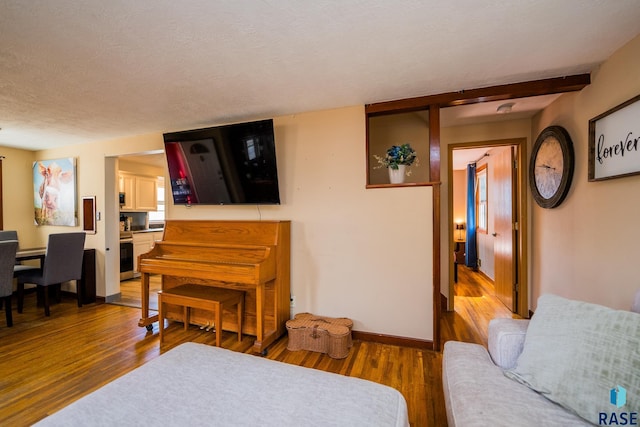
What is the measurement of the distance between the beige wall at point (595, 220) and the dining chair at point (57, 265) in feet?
17.0

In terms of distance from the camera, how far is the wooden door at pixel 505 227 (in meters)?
3.17

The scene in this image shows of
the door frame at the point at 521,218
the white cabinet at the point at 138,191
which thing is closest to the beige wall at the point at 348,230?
the door frame at the point at 521,218

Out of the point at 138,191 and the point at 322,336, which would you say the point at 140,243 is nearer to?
the point at 138,191

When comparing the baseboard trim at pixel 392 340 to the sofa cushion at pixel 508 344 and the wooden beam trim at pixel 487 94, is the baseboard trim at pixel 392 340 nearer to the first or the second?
the sofa cushion at pixel 508 344

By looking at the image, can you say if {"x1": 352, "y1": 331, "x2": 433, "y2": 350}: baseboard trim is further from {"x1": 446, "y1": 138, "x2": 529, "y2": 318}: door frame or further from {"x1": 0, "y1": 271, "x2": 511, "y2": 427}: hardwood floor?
{"x1": 446, "y1": 138, "x2": 529, "y2": 318}: door frame

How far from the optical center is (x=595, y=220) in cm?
192

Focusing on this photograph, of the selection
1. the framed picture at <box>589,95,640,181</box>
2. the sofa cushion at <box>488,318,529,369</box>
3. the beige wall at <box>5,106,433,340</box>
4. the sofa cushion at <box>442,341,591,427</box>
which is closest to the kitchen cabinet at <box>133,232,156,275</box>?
the beige wall at <box>5,106,433,340</box>

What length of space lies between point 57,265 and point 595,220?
A: 5367mm

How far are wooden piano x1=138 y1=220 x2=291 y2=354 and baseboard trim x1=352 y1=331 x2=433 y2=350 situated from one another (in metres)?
0.76

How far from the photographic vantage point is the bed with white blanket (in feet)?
2.92

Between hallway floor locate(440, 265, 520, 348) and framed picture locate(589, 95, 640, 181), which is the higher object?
framed picture locate(589, 95, 640, 181)

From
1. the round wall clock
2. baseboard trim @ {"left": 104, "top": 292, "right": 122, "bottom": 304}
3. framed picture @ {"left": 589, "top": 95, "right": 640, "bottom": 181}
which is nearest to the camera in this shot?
framed picture @ {"left": 589, "top": 95, "right": 640, "bottom": 181}

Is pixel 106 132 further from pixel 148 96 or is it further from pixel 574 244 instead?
pixel 574 244

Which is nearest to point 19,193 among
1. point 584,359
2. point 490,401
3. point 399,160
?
point 399,160
